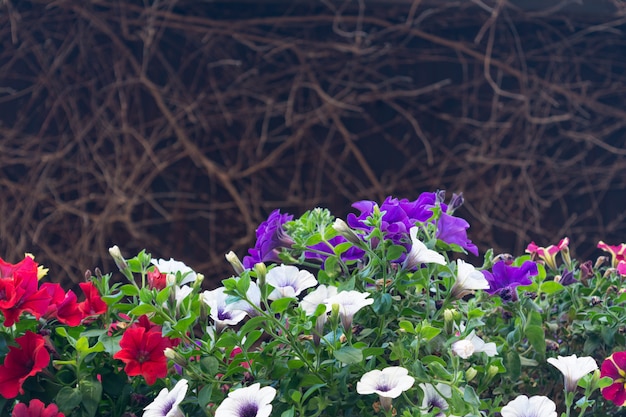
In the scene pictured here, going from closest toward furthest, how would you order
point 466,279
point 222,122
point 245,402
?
point 245,402
point 466,279
point 222,122

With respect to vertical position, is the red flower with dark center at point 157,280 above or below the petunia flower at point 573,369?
above

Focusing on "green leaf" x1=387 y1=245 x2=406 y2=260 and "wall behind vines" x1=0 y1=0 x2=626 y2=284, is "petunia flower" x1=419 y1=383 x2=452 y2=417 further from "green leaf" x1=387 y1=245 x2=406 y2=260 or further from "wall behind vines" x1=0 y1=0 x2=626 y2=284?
"wall behind vines" x1=0 y1=0 x2=626 y2=284

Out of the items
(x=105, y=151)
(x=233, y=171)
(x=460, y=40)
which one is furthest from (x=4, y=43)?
(x=460, y=40)

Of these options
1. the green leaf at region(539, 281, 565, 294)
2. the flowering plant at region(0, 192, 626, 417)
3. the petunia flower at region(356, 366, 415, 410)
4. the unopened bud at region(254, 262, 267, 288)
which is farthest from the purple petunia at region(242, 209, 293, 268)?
the green leaf at region(539, 281, 565, 294)

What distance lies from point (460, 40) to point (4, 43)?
1.81 m

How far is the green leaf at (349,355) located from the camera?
0.77m

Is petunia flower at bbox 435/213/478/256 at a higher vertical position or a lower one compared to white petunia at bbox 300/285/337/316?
higher

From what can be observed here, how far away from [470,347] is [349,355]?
13cm

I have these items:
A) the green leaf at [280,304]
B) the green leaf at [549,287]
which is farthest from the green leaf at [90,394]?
the green leaf at [549,287]

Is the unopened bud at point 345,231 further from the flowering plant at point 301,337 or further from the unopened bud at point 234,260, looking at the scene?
the unopened bud at point 234,260

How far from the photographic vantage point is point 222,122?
9.80 ft

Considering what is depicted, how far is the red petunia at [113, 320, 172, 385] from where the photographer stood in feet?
2.75

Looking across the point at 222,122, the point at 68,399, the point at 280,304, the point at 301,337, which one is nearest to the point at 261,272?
the point at 280,304

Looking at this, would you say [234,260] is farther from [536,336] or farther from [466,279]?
[536,336]
